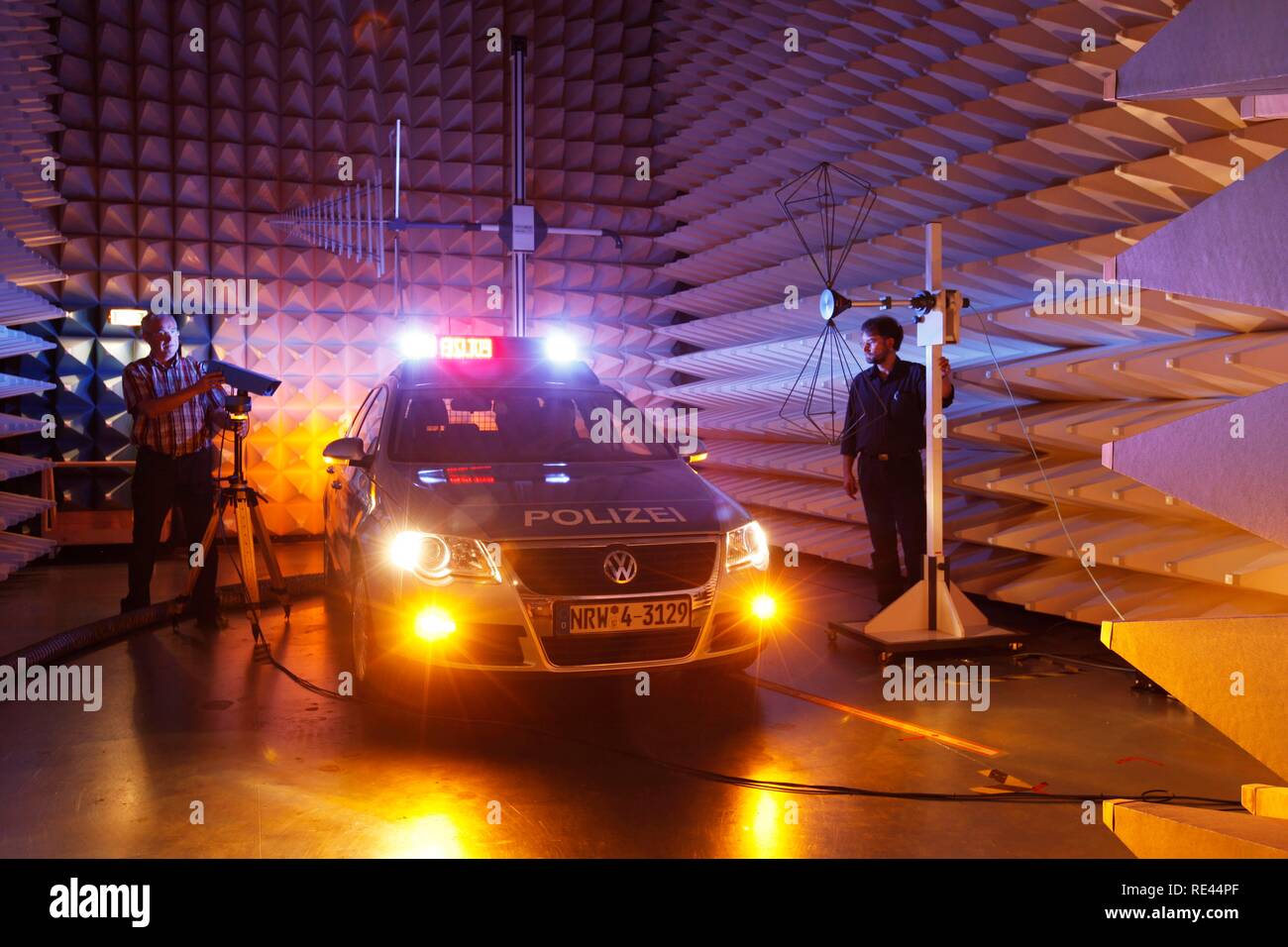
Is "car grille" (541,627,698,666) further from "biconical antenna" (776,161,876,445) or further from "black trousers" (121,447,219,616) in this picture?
"biconical antenna" (776,161,876,445)

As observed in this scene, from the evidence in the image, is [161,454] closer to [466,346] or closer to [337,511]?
[337,511]

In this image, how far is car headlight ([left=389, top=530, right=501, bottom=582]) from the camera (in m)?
3.80

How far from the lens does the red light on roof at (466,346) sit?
22.6ft

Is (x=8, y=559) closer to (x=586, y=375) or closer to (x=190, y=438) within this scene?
(x=190, y=438)

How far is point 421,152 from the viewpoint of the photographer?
966 centimetres

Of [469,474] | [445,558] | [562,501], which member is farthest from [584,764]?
[469,474]

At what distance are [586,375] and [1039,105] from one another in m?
2.54

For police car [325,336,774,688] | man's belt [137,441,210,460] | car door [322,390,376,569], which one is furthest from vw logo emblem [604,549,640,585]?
man's belt [137,441,210,460]

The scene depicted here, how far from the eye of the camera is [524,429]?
4.95 m

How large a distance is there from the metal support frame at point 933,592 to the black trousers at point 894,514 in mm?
585

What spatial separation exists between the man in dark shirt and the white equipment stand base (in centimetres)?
55

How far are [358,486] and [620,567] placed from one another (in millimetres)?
1626

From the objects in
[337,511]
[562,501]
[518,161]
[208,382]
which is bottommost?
[337,511]
